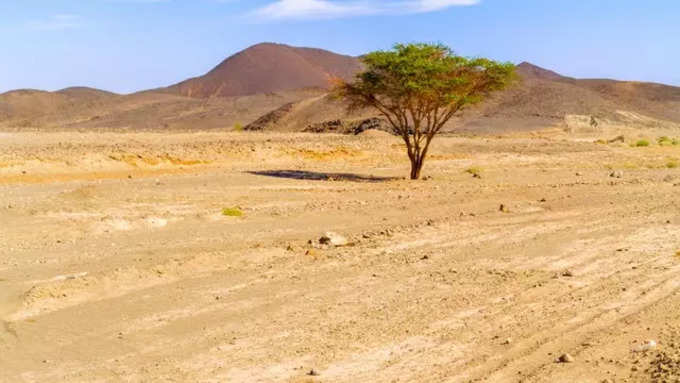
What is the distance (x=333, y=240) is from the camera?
54.3ft

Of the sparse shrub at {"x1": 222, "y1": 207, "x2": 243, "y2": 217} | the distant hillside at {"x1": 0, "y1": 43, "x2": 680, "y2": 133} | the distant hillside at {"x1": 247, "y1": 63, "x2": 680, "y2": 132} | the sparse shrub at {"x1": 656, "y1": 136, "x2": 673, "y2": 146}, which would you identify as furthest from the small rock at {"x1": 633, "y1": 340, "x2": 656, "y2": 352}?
the distant hillside at {"x1": 247, "y1": 63, "x2": 680, "y2": 132}

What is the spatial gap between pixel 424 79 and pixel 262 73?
115928 millimetres

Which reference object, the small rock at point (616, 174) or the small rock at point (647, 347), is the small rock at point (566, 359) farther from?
the small rock at point (616, 174)

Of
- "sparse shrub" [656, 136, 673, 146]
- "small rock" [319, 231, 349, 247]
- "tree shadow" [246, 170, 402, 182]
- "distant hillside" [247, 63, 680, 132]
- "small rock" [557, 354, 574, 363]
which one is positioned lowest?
"small rock" [557, 354, 574, 363]

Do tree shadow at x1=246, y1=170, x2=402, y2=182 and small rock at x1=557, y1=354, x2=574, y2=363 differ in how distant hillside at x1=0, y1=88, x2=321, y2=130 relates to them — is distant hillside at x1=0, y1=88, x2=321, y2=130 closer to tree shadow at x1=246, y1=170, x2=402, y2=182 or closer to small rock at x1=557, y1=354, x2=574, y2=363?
tree shadow at x1=246, y1=170, x2=402, y2=182

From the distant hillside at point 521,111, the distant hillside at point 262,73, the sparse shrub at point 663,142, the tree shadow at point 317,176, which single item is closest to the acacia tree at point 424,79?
the tree shadow at point 317,176

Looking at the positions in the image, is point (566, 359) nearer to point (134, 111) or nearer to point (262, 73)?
point (134, 111)

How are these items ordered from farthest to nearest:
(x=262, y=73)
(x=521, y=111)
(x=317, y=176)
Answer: (x=262, y=73)
(x=521, y=111)
(x=317, y=176)

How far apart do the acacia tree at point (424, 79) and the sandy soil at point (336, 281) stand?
324 centimetres

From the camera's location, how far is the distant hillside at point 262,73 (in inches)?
5394

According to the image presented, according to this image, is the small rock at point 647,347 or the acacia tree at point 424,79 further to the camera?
the acacia tree at point 424,79

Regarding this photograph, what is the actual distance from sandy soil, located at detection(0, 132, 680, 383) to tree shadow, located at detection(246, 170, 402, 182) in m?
1.50

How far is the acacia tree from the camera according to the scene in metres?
28.8

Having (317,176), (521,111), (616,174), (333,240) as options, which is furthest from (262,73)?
(333,240)
